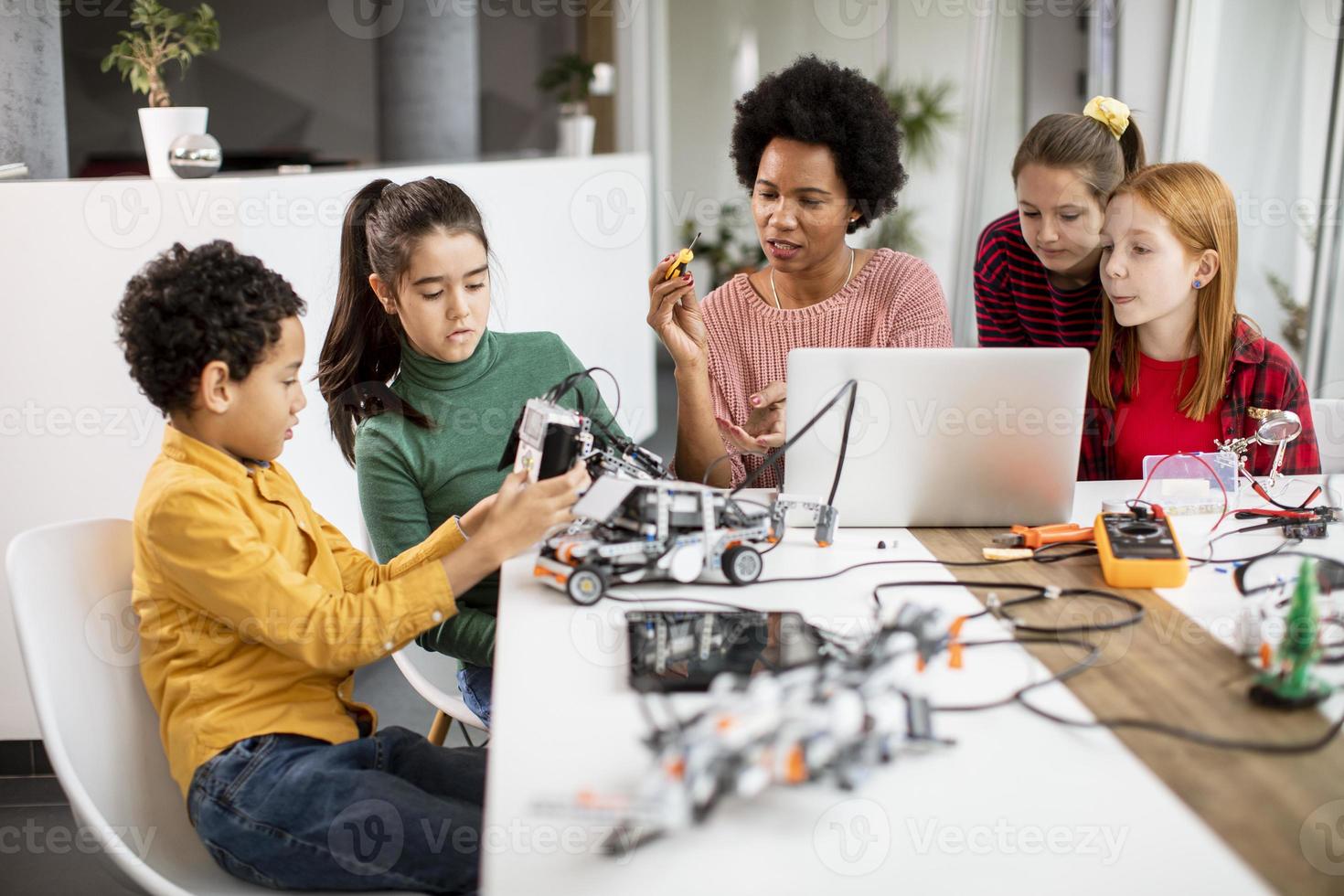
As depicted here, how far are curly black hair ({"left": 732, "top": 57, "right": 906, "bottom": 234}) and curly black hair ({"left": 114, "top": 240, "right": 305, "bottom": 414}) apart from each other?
119cm

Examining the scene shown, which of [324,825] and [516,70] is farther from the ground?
[516,70]

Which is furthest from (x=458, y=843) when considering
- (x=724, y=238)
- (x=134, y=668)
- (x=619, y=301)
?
(x=724, y=238)

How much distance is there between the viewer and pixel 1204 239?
1981mm

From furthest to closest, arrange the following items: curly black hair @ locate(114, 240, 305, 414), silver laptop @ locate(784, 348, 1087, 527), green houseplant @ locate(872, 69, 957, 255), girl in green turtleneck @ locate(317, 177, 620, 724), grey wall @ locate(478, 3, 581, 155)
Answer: grey wall @ locate(478, 3, 581, 155)
green houseplant @ locate(872, 69, 957, 255)
girl in green turtleneck @ locate(317, 177, 620, 724)
silver laptop @ locate(784, 348, 1087, 527)
curly black hair @ locate(114, 240, 305, 414)

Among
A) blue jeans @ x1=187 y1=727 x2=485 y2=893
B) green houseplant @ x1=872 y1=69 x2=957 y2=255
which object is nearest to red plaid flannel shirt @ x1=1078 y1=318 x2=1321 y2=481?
blue jeans @ x1=187 y1=727 x2=485 y2=893

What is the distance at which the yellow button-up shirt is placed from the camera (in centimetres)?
133

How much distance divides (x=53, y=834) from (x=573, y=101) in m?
4.66

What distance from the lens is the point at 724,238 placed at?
730 cm

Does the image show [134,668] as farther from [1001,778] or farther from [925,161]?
[925,161]

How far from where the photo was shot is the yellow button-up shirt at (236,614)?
4.37 ft

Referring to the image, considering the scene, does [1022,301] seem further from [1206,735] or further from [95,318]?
[95,318]

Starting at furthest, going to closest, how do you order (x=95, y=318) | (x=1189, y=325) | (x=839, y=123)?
(x=95, y=318) < (x=839, y=123) < (x=1189, y=325)

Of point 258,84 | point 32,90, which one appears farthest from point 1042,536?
point 258,84

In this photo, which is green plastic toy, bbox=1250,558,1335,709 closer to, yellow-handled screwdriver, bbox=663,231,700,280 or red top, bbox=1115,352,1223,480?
red top, bbox=1115,352,1223,480
